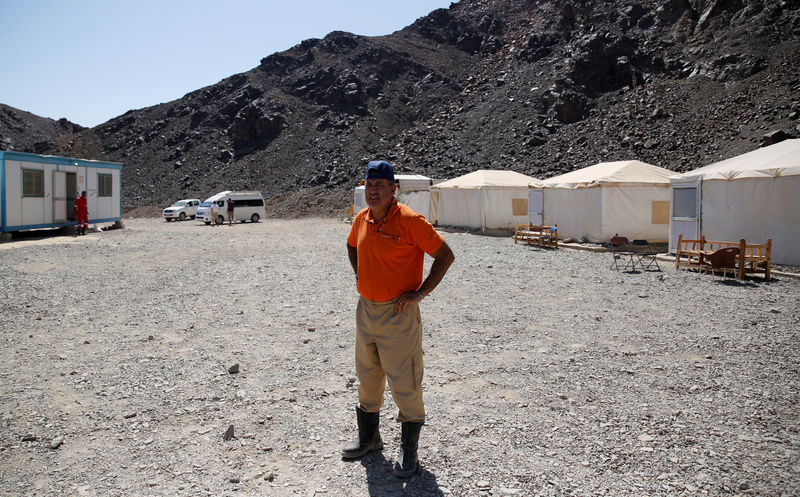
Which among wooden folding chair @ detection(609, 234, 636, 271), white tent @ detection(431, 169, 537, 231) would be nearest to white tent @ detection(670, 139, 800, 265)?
wooden folding chair @ detection(609, 234, 636, 271)

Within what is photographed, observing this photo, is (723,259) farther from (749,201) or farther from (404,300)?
(404,300)

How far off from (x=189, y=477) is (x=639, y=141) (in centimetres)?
3557

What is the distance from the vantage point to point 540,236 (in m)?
17.3

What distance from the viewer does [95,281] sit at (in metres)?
10.1

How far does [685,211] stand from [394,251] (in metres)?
13.2

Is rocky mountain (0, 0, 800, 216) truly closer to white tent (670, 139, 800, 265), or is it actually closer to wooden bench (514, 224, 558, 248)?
wooden bench (514, 224, 558, 248)

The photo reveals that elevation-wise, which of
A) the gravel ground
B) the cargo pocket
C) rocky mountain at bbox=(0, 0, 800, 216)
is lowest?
the gravel ground

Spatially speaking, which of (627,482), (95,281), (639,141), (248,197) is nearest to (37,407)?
(627,482)

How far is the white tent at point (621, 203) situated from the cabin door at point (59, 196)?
59.6ft

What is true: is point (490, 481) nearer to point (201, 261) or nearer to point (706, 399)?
point (706, 399)

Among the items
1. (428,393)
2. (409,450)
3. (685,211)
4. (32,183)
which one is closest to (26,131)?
(32,183)

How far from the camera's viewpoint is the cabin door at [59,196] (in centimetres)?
1944

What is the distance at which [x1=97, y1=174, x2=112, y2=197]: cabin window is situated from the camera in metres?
22.3

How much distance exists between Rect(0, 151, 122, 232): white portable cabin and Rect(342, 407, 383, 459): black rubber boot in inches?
722
